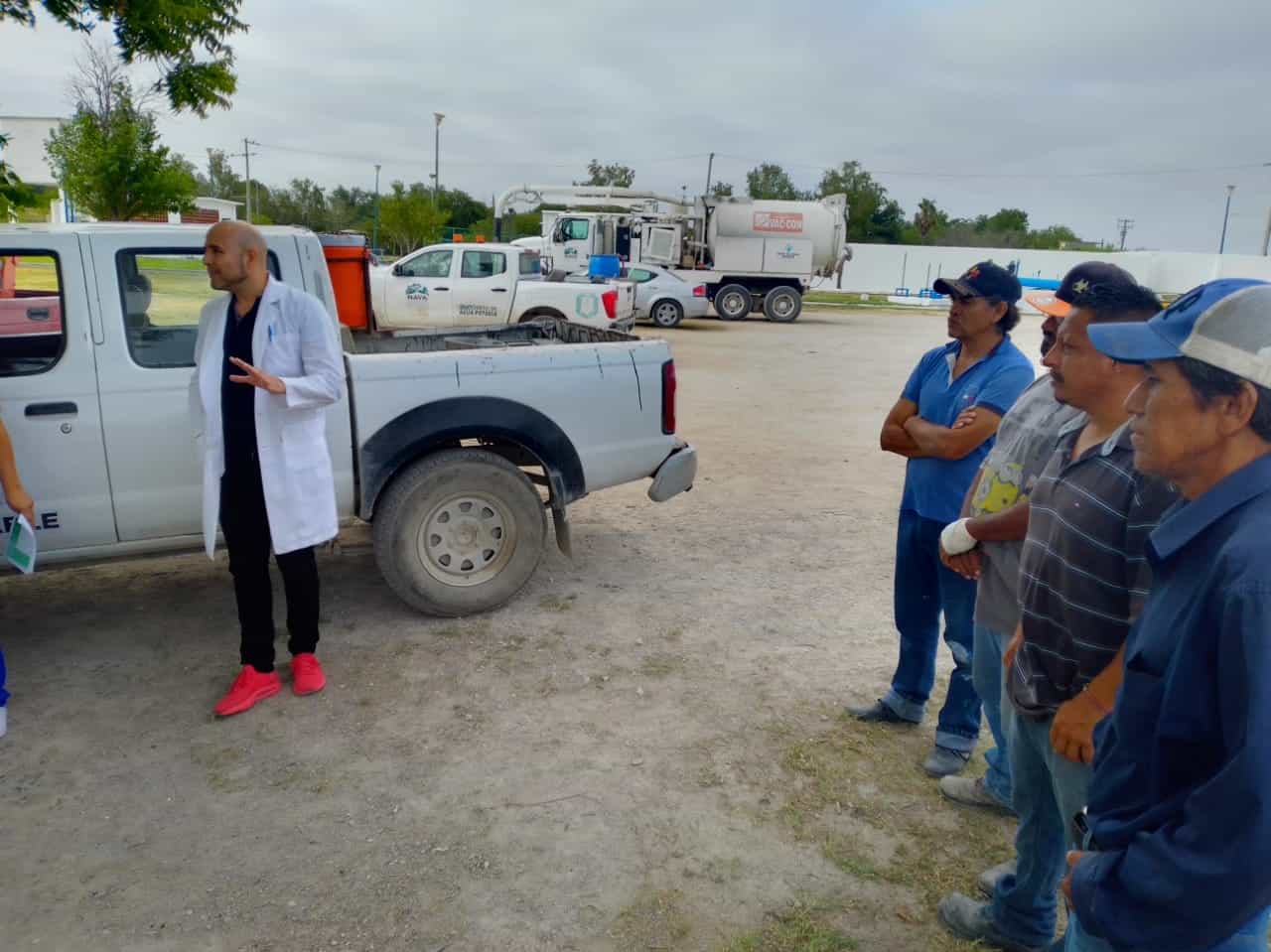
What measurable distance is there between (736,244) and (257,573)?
23115 mm

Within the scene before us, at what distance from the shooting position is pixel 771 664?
436 centimetres

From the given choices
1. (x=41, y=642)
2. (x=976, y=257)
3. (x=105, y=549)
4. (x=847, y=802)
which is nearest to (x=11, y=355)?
(x=105, y=549)

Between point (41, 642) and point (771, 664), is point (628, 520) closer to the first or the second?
point (771, 664)

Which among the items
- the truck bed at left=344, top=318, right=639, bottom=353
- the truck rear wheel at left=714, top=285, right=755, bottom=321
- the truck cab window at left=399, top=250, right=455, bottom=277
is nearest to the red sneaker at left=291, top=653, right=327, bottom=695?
the truck bed at left=344, top=318, right=639, bottom=353

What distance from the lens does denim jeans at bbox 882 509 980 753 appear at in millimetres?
3430

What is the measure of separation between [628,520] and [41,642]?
11.9ft

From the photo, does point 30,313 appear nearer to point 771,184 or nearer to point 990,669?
point 990,669

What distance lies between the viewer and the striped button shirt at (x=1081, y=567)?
1933mm

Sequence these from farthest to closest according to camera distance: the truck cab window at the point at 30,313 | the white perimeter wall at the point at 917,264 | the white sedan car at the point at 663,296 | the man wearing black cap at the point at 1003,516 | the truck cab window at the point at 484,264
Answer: the white perimeter wall at the point at 917,264 → the white sedan car at the point at 663,296 → the truck cab window at the point at 484,264 → the truck cab window at the point at 30,313 → the man wearing black cap at the point at 1003,516

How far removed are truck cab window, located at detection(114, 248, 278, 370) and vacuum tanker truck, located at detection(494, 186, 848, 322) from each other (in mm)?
20930

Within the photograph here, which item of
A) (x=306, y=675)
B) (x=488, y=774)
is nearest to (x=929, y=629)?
(x=488, y=774)

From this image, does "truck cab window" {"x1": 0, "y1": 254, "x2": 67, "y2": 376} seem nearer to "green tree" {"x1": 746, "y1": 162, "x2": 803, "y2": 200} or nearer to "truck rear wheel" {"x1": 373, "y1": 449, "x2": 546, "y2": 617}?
"truck rear wheel" {"x1": 373, "y1": 449, "x2": 546, "y2": 617}

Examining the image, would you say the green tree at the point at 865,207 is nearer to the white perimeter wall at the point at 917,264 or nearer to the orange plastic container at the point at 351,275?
the white perimeter wall at the point at 917,264

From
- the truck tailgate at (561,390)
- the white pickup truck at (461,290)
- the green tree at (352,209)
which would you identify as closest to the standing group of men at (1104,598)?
the truck tailgate at (561,390)
